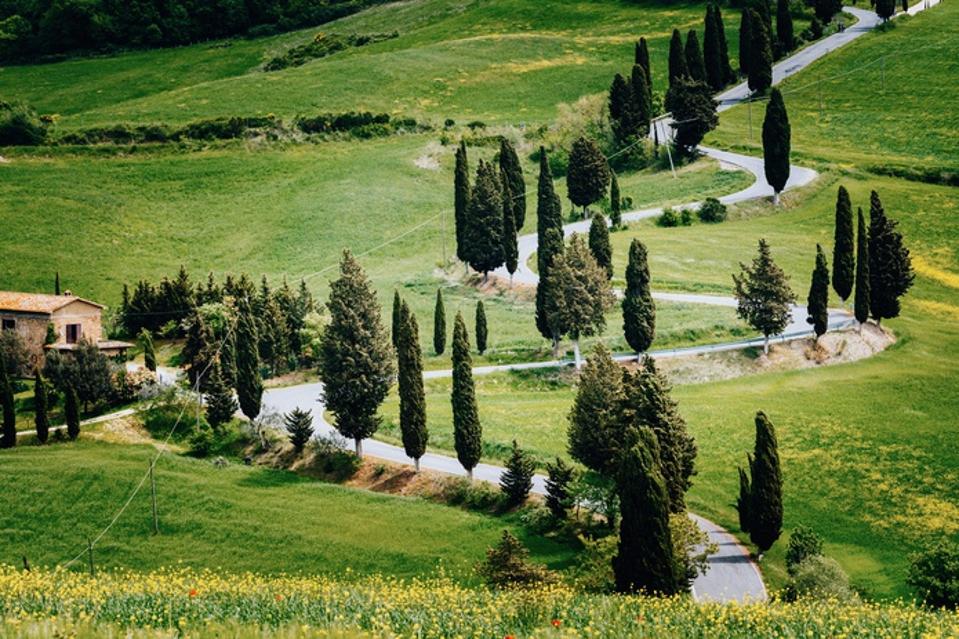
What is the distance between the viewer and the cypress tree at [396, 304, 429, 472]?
66.3m

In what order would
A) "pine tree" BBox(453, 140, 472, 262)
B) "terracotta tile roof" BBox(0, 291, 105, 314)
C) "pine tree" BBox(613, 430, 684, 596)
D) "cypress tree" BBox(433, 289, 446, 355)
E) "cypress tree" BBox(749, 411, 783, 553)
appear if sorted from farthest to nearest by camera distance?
1. "pine tree" BBox(453, 140, 472, 262)
2. "terracotta tile roof" BBox(0, 291, 105, 314)
3. "cypress tree" BBox(433, 289, 446, 355)
4. "cypress tree" BBox(749, 411, 783, 553)
5. "pine tree" BBox(613, 430, 684, 596)

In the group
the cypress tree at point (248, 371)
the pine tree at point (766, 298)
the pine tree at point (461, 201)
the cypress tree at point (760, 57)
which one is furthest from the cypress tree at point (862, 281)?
the cypress tree at point (760, 57)

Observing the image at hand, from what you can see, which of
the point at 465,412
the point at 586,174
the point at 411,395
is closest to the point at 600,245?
the point at 586,174

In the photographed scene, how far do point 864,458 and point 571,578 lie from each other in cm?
2298

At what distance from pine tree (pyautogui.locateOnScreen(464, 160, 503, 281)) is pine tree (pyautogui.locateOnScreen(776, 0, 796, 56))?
79982 millimetres

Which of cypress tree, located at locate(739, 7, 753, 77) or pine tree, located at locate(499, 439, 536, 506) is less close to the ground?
cypress tree, located at locate(739, 7, 753, 77)

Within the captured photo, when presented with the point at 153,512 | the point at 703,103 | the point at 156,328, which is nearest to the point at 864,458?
the point at 153,512

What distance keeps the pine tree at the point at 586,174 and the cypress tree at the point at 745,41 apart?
41.1 metres

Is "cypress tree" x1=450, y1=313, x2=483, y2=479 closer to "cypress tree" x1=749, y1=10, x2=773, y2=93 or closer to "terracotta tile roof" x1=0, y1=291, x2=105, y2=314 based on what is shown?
"terracotta tile roof" x1=0, y1=291, x2=105, y2=314

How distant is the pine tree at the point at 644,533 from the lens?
151 feet

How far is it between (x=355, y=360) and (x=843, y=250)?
39565 millimetres

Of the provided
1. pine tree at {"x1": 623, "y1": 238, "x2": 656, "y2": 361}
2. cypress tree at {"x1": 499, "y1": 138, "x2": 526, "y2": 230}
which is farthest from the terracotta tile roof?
pine tree at {"x1": 623, "y1": 238, "x2": 656, "y2": 361}

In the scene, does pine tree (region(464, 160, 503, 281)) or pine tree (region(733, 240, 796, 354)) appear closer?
pine tree (region(733, 240, 796, 354))

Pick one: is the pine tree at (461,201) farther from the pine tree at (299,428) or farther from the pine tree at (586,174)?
the pine tree at (299,428)
